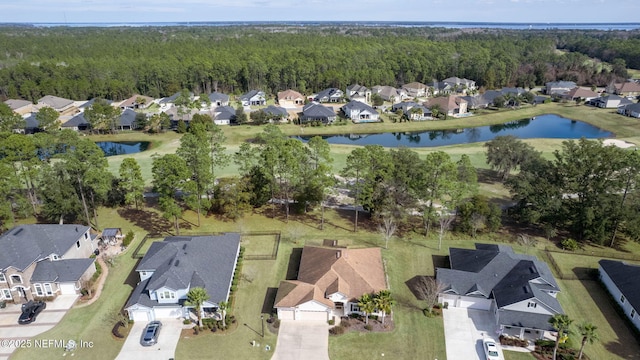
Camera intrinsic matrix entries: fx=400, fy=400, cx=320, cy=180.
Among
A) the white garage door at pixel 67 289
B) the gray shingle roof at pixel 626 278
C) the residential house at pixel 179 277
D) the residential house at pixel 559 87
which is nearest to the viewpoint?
the residential house at pixel 179 277

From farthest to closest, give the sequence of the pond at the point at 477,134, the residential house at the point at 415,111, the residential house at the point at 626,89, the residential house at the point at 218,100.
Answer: the residential house at the point at 626,89 → the residential house at the point at 218,100 → the residential house at the point at 415,111 → the pond at the point at 477,134

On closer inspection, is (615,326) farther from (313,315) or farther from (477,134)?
(477,134)

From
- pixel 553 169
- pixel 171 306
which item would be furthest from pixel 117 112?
pixel 553 169

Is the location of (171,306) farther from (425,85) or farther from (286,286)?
(425,85)

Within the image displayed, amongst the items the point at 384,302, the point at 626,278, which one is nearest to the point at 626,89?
the point at 626,278

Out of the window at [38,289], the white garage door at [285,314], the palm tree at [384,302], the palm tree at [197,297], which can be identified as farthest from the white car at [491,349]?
the window at [38,289]

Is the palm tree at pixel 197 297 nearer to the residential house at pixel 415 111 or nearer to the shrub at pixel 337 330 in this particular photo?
the shrub at pixel 337 330

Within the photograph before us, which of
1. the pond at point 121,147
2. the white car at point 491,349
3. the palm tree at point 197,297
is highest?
the palm tree at point 197,297
